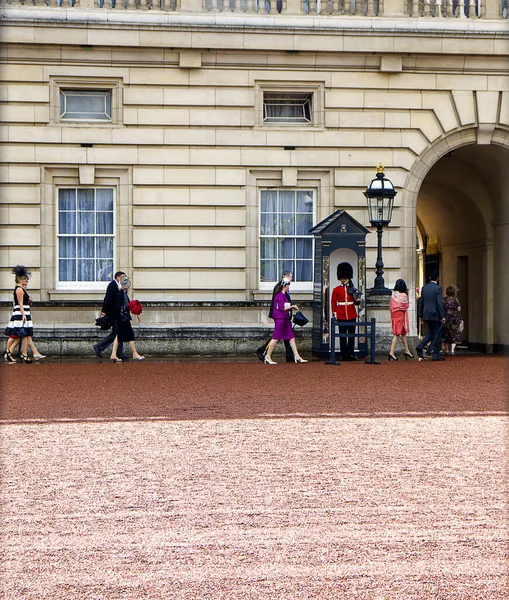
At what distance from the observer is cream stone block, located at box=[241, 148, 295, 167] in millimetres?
20641

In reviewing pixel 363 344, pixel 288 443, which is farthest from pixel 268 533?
pixel 363 344

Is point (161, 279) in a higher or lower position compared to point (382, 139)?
lower

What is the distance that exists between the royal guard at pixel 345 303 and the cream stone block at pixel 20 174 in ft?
18.1

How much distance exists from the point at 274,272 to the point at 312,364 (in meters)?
2.84

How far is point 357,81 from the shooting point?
2088cm

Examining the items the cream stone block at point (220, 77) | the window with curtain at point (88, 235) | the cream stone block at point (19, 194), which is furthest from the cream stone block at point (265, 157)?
the cream stone block at point (19, 194)

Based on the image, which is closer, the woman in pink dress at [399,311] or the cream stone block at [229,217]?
the woman in pink dress at [399,311]

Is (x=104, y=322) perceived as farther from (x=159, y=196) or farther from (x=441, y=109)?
(x=441, y=109)

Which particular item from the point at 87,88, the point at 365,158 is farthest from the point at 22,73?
the point at 365,158

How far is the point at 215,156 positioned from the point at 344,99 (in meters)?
2.54

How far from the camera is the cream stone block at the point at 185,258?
805 inches

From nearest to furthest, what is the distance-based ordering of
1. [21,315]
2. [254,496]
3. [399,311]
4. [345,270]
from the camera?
[254,496], [21,315], [399,311], [345,270]

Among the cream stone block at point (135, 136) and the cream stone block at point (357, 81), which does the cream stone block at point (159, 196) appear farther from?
the cream stone block at point (357, 81)

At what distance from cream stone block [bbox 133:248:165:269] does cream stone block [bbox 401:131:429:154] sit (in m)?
4.76
